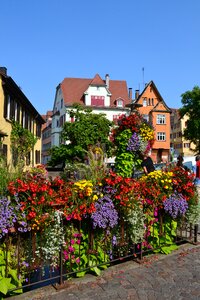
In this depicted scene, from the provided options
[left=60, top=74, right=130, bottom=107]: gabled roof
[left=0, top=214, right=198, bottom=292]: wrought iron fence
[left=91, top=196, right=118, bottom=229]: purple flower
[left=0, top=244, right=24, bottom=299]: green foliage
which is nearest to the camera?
[left=0, top=244, right=24, bottom=299]: green foliage

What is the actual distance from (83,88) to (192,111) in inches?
A: 764

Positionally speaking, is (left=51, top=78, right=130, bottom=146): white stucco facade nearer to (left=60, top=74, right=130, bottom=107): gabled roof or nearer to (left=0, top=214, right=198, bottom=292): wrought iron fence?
(left=60, top=74, right=130, bottom=107): gabled roof

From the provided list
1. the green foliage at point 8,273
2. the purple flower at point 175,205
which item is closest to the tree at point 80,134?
the purple flower at point 175,205

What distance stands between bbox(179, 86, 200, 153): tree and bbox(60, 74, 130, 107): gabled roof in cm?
1089

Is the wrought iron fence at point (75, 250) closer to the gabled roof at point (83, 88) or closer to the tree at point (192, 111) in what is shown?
the tree at point (192, 111)

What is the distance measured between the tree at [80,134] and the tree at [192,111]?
2175 cm

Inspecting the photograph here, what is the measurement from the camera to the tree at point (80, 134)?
91.9 ft

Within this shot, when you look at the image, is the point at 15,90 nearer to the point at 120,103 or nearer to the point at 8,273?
the point at 8,273

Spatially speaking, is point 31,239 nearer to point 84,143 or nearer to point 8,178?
point 8,178

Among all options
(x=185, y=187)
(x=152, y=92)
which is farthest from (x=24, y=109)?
(x=152, y=92)

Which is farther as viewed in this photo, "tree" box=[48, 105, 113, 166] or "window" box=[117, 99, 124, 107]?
"window" box=[117, 99, 124, 107]

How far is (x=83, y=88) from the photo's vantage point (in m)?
56.6

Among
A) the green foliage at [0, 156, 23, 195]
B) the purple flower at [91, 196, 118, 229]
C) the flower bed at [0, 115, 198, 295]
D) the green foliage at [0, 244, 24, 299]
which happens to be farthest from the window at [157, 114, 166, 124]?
the green foliage at [0, 244, 24, 299]

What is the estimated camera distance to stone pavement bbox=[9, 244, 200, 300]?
4059 mm
